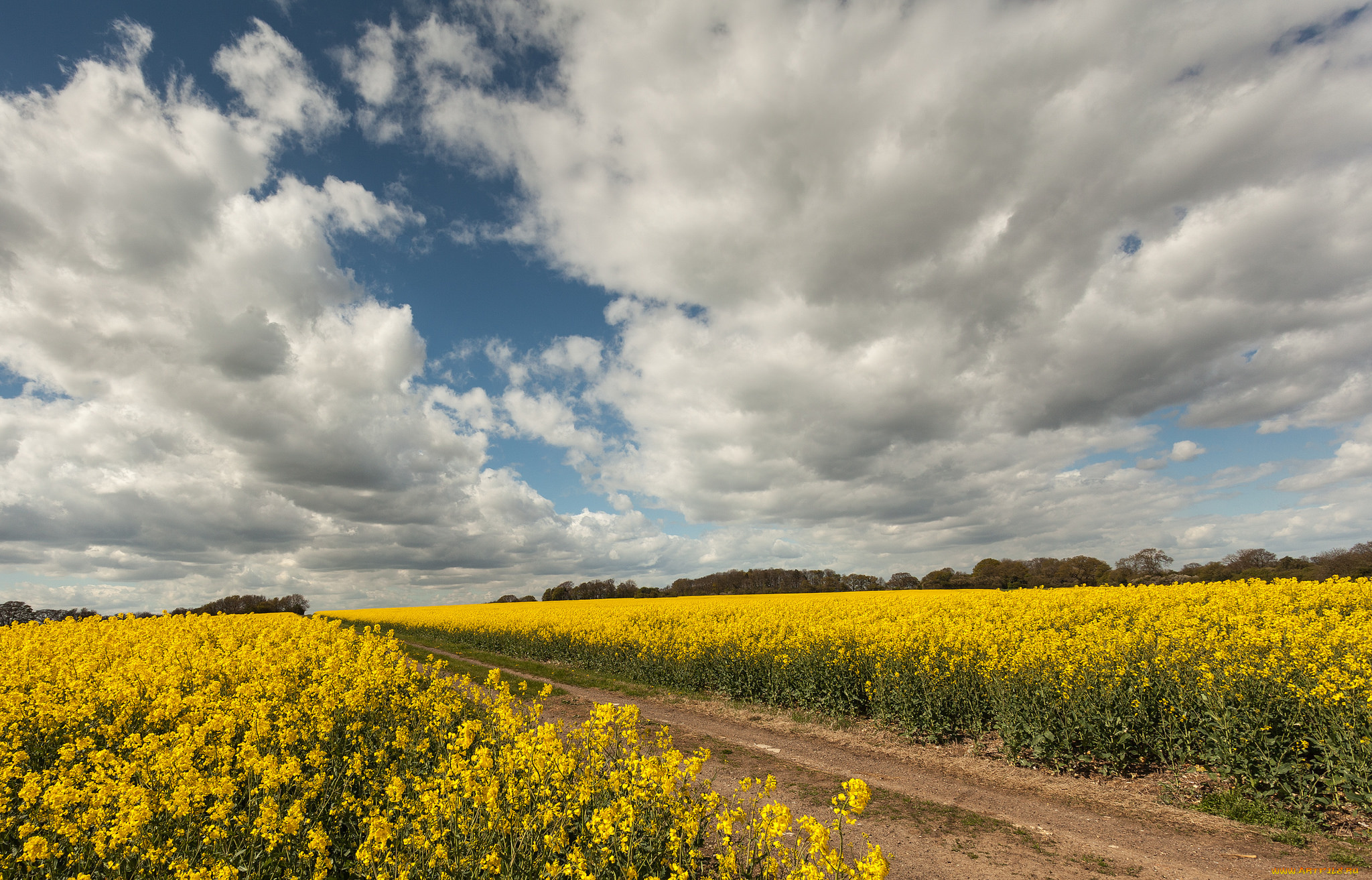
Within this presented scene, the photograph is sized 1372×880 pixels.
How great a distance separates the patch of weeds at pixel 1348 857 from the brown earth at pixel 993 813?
42 millimetres

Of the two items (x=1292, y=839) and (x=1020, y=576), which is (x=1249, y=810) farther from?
(x=1020, y=576)

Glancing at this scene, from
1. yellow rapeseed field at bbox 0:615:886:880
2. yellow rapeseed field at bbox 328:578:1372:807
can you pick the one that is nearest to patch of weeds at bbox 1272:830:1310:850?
yellow rapeseed field at bbox 328:578:1372:807

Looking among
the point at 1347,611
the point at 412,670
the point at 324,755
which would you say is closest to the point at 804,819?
the point at 324,755

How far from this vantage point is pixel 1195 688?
29.0ft

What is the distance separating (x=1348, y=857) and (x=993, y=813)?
3.54 m

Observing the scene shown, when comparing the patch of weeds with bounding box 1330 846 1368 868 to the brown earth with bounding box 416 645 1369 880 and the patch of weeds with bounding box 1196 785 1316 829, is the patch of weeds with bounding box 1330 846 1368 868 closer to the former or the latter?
the brown earth with bounding box 416 645 1369 880

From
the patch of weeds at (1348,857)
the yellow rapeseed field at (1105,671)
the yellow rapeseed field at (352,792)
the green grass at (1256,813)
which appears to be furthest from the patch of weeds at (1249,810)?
the yellow rapeseed field at (352,792)

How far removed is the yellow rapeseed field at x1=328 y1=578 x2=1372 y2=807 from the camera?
305 inches

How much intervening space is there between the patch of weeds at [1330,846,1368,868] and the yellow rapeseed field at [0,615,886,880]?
5.18m

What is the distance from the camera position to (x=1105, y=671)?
9.84 metres

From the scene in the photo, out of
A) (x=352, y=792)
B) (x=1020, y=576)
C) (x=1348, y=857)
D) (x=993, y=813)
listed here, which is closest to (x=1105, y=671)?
(x=1348, y=857)

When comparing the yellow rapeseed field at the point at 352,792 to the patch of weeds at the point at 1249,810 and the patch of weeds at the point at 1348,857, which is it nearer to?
the patch of weeds at the point at 1249,810

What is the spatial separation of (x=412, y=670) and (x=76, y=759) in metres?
3.75

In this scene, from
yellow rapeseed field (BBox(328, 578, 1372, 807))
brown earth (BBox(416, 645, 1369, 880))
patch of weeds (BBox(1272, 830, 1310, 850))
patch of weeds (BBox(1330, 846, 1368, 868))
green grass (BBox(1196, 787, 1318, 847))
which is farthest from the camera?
yellow rapeseed field (BBox(328, 578, 1372, 807))
